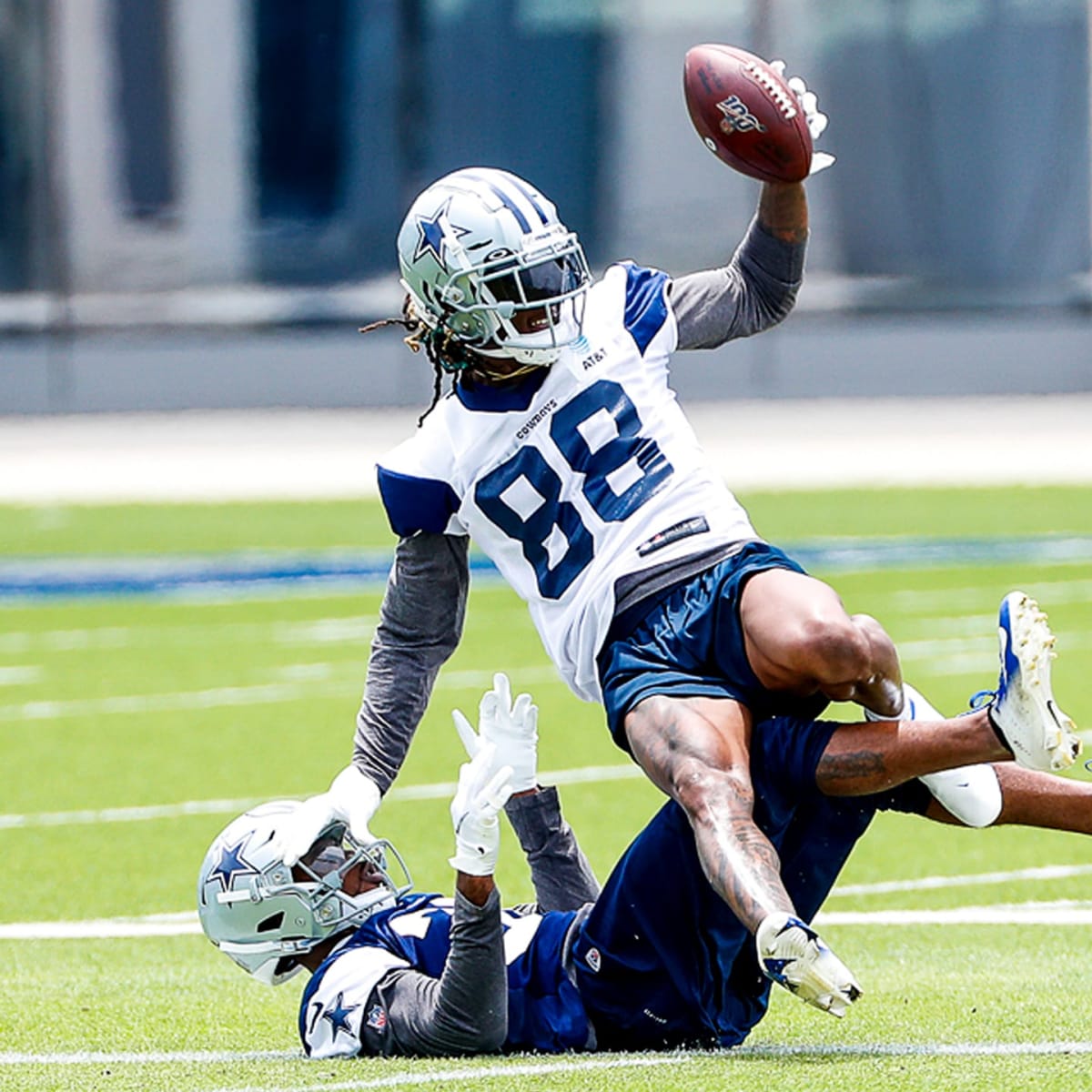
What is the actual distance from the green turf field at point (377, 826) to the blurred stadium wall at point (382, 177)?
831 centimetres

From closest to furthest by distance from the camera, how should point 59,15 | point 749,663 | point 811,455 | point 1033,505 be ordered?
point 749,663 → point 1033,505 → point 811,455 → point 59,15

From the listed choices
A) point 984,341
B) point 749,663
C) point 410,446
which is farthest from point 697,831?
point 984,341

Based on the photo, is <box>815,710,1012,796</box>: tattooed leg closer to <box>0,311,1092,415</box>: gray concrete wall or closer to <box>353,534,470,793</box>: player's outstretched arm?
<box>353,534,470,793</box>: player's outstretched arm

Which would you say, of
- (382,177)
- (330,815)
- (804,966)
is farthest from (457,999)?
(382,177)

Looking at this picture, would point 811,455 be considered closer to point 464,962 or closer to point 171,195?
point 171,195

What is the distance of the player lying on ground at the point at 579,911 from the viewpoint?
16.0 ft

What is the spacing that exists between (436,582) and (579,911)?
871 mm

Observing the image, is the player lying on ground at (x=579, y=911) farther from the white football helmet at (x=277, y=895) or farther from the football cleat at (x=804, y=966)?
the football cleat at (x=804, y=966)

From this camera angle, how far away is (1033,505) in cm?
1777

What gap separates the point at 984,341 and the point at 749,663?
2132 centimetres

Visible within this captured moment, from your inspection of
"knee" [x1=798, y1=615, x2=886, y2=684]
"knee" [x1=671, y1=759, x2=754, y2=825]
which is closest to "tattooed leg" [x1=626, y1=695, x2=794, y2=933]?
"knee" [x1=671, y1=759, x2=754, y2=825]

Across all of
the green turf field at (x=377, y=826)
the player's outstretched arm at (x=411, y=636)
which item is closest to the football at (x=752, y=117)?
the player's outstretched arm at (x=411, y=636)

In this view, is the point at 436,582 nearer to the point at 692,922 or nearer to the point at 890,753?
the point at 692,922

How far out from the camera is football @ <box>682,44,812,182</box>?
228 inches
